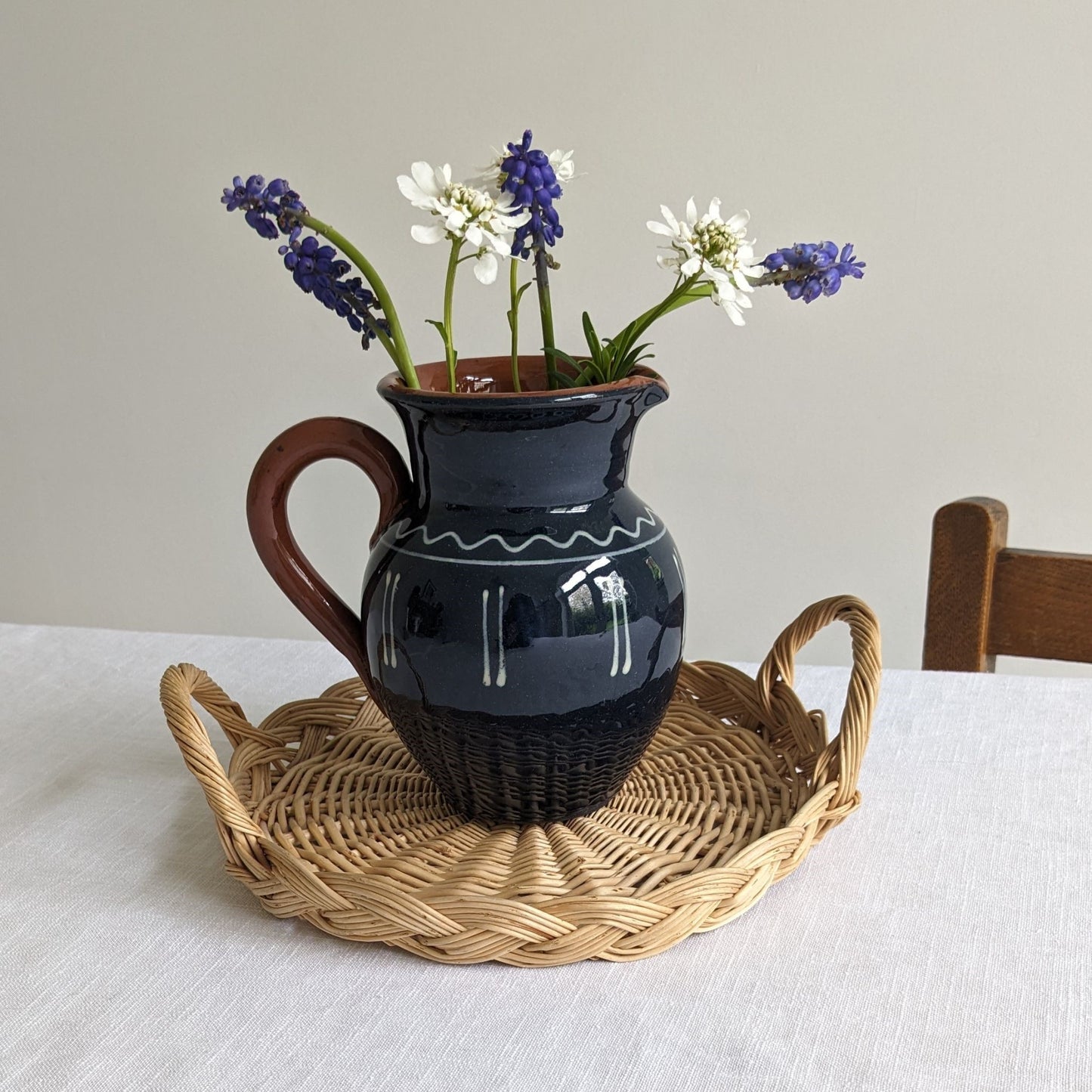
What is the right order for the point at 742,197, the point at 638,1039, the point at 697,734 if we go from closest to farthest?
the point at 638,1039 < the point at 697,734 < the point at 742,197

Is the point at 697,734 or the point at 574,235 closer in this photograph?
the point at 697,734

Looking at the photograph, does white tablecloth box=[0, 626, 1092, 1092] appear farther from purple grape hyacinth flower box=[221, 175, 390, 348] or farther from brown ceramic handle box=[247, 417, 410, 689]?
purple grape hyacinth flower box=[221, 175, 390, 348]

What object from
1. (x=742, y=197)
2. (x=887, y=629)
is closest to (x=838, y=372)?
(x=742, y=197)

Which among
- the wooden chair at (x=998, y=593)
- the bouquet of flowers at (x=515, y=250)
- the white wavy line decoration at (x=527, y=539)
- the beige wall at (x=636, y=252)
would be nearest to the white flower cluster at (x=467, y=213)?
the bouquet of flowers at (x=515, y=250)

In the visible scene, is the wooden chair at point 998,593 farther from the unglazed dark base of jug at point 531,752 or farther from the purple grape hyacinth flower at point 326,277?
the purple grape hyacinth flower at point 326,277

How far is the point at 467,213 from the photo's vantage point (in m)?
A: 0.54

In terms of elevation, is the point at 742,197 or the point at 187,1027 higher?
the point at 742,197

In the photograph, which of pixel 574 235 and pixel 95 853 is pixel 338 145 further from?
pixel 95 853

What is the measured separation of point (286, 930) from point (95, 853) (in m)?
0.14

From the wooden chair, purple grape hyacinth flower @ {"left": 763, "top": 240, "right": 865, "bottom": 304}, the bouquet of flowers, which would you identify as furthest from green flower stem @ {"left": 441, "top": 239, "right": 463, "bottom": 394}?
the wooden chair

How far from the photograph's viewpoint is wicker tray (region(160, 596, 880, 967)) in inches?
21.3

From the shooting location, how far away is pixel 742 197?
1662 mm

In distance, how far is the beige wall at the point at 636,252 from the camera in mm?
1601

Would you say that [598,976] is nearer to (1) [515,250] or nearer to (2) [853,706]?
(2) [853,706]
